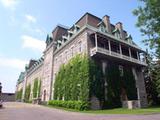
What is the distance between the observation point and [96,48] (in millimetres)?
24062

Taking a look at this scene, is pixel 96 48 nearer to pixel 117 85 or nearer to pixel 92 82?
pixel 92 82

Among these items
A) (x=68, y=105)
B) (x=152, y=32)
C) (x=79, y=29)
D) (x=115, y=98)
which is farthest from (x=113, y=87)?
(x=152, y=32)

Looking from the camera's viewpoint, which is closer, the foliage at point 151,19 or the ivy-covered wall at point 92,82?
the foliage at point 151,19

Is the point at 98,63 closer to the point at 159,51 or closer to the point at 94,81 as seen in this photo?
the point at 94,81

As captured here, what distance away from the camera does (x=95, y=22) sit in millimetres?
29859

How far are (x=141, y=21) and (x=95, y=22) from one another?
15637 mm

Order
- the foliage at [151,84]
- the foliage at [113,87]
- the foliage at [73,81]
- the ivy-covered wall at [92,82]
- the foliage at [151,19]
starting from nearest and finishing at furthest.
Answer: the foliage at [151,19] → the ivy-covered wall at [92,82] → the foliage at [73,81] → the foliage at [113,87] → the foliage at [151,84]

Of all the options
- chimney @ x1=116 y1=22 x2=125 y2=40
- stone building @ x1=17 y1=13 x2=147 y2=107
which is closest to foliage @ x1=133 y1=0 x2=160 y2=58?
stone building @ x1=17 y1=13 x2=147 y2=107

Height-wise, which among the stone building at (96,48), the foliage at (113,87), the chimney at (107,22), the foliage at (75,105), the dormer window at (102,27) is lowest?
the foliage at (75,105)

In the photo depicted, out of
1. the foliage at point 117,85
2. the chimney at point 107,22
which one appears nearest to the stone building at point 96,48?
the chimney at point 107,22

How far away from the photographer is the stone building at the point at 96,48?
26.2m

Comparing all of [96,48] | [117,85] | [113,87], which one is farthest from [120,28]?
[113,87]

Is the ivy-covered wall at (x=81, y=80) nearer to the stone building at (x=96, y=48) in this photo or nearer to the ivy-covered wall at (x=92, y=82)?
the ivy-covered wall at (x=92, y=82)

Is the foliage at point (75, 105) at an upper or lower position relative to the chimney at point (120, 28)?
lower
